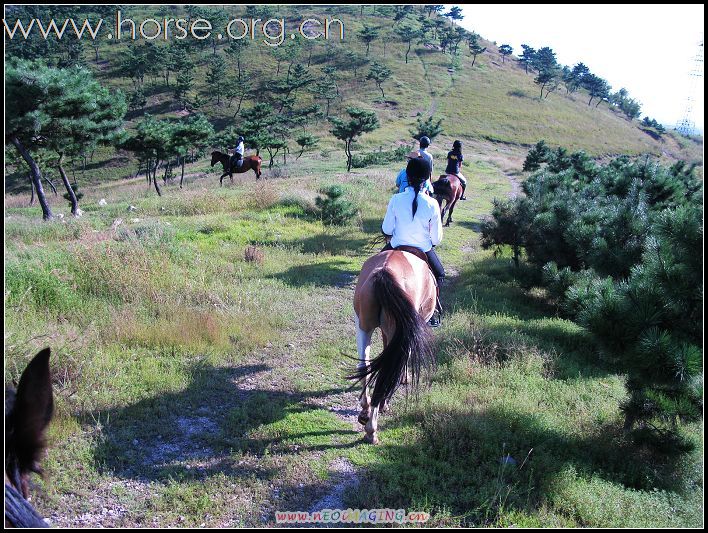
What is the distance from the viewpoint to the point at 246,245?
9992mm

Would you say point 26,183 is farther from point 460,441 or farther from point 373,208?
point 460,441

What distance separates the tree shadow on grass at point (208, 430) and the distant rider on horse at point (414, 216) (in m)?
1.93

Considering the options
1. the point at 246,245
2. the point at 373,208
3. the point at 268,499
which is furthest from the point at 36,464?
the point at 373,208

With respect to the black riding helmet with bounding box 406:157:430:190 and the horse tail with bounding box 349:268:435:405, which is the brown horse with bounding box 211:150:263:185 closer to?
the black riding helmet with bounding box 406:157:430:190

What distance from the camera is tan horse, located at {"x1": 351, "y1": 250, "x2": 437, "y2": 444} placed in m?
3.80

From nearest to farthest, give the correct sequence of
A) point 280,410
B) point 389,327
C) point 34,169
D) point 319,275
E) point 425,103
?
point 389,327 < point 280,410 < point 319,275 < point 34,169 < point 425,103

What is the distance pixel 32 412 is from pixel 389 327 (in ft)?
9.41

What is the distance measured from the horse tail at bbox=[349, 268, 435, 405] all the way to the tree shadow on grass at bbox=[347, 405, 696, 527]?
63 centimetres

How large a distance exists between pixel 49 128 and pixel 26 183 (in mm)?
37499

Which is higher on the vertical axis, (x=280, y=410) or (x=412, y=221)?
(x=412, y=221)

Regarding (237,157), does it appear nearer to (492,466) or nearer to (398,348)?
(398,348)

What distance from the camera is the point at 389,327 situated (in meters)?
4.05

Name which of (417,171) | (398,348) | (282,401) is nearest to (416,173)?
(417,171)

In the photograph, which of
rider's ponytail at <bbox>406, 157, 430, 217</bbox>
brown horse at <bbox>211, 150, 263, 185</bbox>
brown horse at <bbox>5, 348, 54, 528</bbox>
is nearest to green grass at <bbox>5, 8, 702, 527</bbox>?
brown horse at <bbox>5, 348, 54, 528</bbox>
